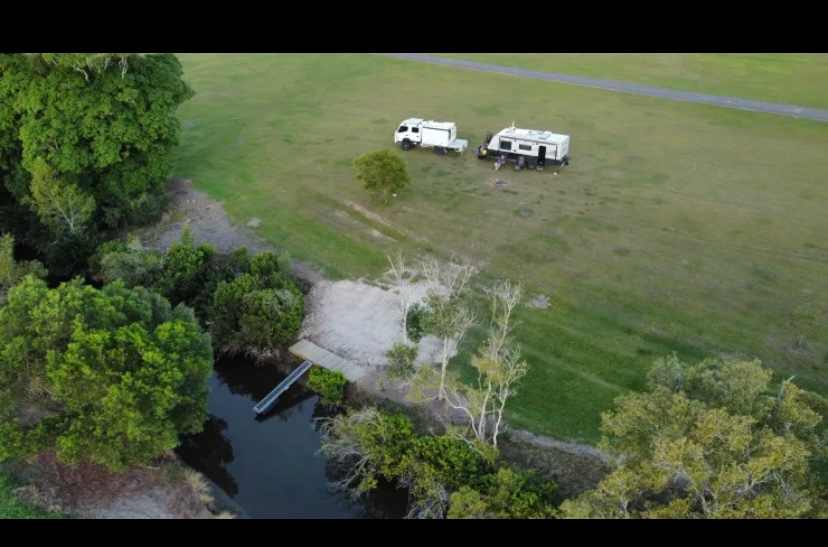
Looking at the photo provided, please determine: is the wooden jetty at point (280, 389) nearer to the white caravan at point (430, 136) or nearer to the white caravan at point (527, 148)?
the white caravan at point (527, 148)

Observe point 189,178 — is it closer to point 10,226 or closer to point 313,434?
point 10,226

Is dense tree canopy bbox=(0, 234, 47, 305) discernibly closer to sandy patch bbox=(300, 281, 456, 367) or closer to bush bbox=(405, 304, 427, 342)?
sandy patch bbox=(300, 281, 456, 367)

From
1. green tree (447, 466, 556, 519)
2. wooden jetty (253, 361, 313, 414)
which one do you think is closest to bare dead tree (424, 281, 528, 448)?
green tree (447, 466, 556, 519)

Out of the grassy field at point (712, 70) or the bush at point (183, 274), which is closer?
the bush at point (183, 274)

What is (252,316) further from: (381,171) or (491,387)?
(381,171)

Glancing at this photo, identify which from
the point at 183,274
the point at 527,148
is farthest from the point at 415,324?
the point at 527,148

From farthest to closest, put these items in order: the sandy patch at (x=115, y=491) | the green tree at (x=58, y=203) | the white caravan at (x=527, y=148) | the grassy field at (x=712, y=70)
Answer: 1. the grassy field at (x=712, y=70)
2. the white caravan at (x=527, y=148)
3. the green tree at (x=58, y=203)
4. the sandy patch at (x=115, y=491)

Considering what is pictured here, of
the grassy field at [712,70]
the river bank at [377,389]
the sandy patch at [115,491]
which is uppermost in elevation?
the grassy field at [712,70]

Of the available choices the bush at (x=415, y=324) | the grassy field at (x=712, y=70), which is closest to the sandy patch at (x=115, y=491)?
the bush at (x=415, y=324)
